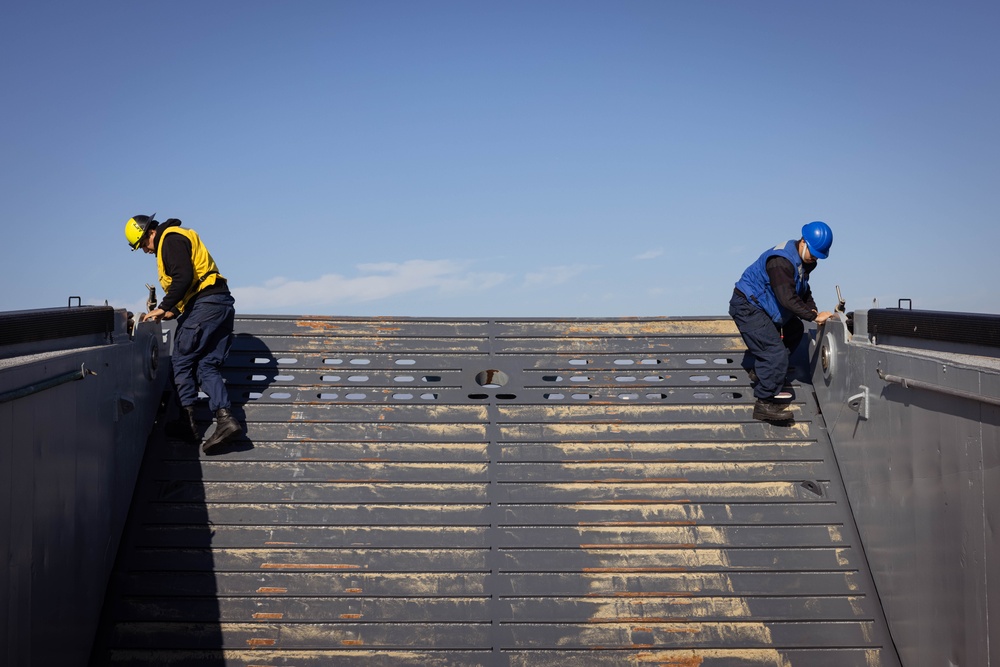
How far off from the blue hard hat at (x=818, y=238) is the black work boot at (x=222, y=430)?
172 inches

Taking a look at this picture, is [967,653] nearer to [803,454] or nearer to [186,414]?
[803,454]

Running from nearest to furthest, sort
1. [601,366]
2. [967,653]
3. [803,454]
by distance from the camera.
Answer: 1. [967,653]
2. [803,454]
3. [601,366]

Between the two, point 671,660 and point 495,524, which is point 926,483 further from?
point 495,524

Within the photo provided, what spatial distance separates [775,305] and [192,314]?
170 inches

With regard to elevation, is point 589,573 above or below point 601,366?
below

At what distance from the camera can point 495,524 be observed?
244 inches

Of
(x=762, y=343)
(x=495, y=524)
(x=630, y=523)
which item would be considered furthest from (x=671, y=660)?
(x=762, y=343)

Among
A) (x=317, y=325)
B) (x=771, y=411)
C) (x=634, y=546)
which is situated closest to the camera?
(x=634, y=546)

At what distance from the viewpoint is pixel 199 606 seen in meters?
5.71

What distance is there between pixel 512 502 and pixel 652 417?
1.41m

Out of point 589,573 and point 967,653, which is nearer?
point 967,653

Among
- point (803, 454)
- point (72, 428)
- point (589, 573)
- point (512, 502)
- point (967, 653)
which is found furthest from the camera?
point (803, 454)

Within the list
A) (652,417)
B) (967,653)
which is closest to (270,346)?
(652,417)

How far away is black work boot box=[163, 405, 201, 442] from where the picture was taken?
22.1ft
